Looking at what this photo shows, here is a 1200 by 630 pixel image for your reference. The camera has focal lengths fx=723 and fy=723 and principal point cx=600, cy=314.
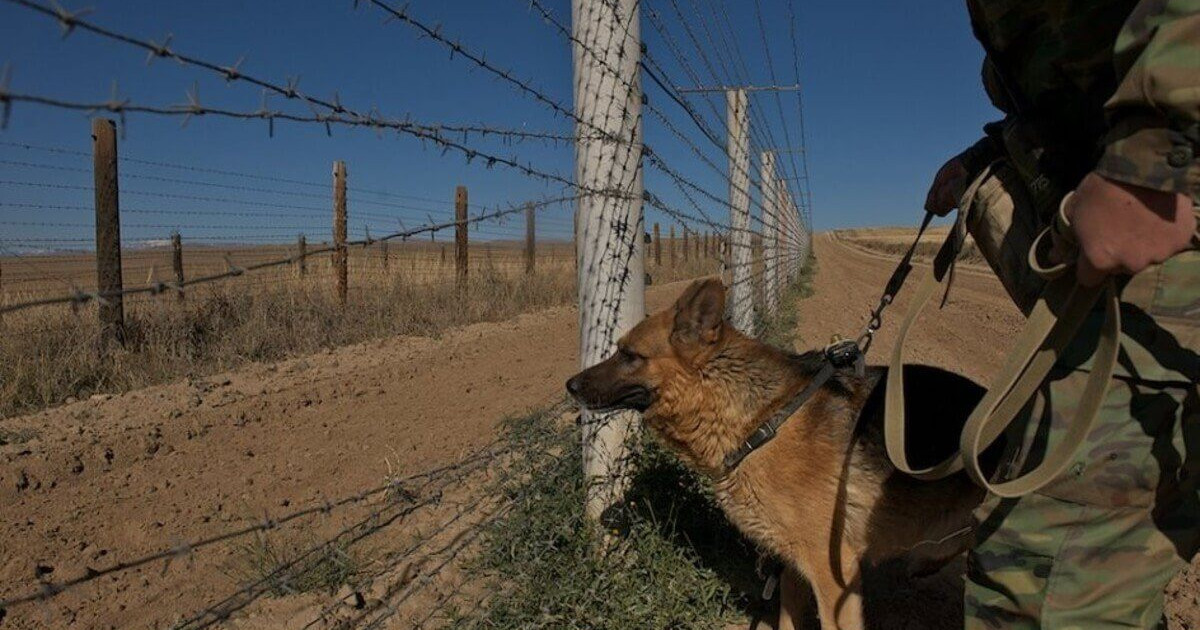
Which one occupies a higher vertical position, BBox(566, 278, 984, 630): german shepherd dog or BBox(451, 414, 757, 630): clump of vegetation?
BBox(566, 278, 984, 630): german shepherd dog

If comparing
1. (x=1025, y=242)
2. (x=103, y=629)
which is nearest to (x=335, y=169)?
(x=103, y=629)

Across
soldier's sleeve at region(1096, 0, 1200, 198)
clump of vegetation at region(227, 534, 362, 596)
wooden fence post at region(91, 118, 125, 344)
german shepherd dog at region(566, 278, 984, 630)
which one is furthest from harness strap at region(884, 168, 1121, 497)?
wooden fence post at region(91, 118, 125, 344)

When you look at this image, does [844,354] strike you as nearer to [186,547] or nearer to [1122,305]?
[1122,305]

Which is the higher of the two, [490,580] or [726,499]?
[726,499]

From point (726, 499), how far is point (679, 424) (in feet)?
1.15

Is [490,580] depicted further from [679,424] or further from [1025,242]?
[1025,242]

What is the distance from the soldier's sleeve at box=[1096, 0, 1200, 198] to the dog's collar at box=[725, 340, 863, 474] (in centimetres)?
155

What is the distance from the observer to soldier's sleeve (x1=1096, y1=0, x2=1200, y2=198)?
1.17 meters

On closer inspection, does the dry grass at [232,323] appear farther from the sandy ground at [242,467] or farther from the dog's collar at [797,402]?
the dog's collar at [797,402]

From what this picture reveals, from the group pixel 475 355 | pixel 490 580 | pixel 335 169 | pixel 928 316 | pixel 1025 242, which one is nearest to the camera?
pixel 1025 242

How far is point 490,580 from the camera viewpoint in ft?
9.63

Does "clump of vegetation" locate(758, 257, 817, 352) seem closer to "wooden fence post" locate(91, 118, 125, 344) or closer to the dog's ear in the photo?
the dog's ear

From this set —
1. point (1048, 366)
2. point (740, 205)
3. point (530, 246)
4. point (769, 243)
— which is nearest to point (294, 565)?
point (1048, 366)

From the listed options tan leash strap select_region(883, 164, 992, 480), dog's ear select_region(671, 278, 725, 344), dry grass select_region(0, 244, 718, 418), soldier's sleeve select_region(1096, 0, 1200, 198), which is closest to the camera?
soldier's sleeve select_region(1096, 0, 1200, 198)
